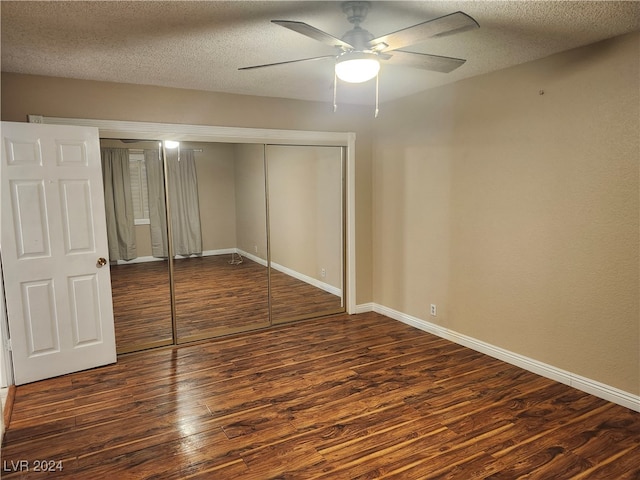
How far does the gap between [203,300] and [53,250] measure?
4.74 ft

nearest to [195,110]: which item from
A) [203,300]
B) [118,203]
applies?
[118,203]

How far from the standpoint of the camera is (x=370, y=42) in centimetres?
217

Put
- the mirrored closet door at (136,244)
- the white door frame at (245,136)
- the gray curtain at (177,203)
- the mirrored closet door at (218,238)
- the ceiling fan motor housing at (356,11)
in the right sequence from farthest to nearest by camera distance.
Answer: the mirrored closet door at (218,238) < the gray curtain at (177,203) < the mirrored closet door at (136,244) < the white door frame at (245,136) < the ceiling fan motor housing at (356,11)

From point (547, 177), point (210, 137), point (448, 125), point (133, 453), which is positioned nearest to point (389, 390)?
point (133, 453)

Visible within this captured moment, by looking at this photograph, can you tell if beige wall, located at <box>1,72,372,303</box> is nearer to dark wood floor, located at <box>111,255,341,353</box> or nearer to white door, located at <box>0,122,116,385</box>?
white door, located at <box>0,122,116,385</box>

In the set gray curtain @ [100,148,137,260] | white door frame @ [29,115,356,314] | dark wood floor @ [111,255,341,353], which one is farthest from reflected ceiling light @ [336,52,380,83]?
dark wood floor @ [111,255,341,353]

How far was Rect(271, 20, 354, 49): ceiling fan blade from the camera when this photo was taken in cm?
184

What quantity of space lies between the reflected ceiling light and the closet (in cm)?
209

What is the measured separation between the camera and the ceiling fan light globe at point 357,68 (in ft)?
7.47

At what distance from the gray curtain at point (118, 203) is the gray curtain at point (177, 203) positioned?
0.58 feet

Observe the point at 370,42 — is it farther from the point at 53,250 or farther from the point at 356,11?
the point at 53,250

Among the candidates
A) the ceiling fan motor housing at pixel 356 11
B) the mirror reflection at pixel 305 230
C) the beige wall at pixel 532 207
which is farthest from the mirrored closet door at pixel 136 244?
the beige wall at pixel 532 207

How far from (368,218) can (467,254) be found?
138 centimetres

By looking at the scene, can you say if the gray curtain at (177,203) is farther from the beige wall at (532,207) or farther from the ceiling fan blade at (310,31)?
→ the ceiling fan blade at (310,31)
